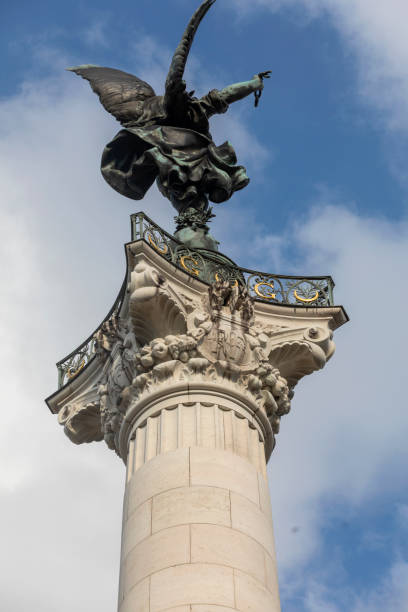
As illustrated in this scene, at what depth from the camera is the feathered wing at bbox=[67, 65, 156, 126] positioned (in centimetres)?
2975

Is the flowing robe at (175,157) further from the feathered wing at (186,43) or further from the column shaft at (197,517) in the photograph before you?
the column shaft at (197,517)

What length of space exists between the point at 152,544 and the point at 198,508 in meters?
0.91

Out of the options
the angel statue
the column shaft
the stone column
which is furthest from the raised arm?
the column shaft

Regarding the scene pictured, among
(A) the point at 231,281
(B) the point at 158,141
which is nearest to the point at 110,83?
(B) the point at 158,141

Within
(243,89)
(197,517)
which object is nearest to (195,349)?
(197,517)

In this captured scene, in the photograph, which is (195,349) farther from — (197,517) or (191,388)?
(197,517)

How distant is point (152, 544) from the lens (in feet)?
58.4

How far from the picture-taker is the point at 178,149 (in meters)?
28.2

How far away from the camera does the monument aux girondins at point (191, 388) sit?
57.3 ft

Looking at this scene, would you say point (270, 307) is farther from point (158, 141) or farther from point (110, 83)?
point (110, 83)

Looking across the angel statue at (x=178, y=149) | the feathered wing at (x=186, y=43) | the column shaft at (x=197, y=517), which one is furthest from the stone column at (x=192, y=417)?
the feathered wing at (x=186, y=43)

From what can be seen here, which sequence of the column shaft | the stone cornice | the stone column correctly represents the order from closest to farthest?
the column shaft, the stone column, the stone cornice

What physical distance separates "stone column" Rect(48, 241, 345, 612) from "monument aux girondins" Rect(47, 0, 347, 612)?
2 centimetres

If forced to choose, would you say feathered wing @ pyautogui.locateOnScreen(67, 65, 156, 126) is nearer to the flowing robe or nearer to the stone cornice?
the flowing robe
